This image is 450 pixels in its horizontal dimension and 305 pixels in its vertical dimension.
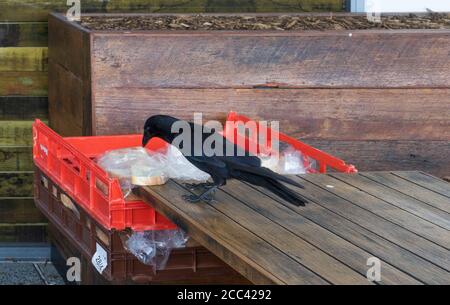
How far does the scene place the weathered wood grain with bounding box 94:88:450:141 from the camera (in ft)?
17.0

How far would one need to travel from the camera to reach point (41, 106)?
244 inches

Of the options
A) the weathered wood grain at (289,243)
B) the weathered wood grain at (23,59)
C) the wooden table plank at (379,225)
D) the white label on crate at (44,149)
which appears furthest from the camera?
the weathered wood grain at (23,59)

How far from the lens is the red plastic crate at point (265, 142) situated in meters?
4.49

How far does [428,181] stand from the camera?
4301mm

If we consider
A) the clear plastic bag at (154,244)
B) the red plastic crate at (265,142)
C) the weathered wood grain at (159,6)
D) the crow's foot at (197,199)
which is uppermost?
the weathered wood grain at (159,6)

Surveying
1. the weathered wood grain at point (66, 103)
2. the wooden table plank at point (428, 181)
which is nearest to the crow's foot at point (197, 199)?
the wooden table plank at point (428, 181)

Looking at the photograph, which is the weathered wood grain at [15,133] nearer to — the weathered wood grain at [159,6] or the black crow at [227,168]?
the weathered wood grain at [159,6]

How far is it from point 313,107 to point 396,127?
1.56 feet

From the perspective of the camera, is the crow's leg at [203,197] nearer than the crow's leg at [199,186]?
Yes

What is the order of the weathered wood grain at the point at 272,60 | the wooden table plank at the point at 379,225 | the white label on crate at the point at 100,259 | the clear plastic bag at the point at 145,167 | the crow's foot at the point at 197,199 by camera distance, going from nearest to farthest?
the wooden table plank at the point at 379,225
the crow's foot at the point at 197,199
the white label on crate at the point at 100,259
the clear plastic bag at the point at 145,167
the weathered wood grain at the point at 272,60

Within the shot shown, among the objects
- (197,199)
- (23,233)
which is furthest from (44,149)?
(23,233)

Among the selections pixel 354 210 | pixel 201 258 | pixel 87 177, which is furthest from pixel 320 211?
pixel 87 177

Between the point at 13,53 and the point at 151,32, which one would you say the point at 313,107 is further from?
the point at 13,53

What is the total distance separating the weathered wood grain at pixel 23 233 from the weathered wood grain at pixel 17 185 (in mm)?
207
